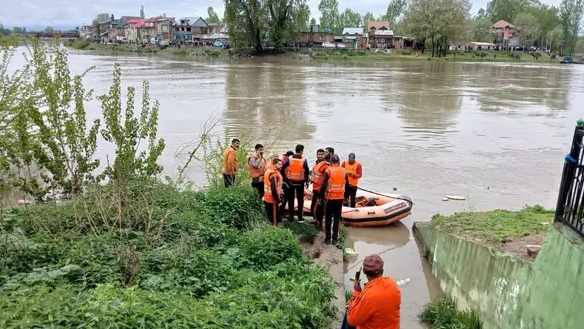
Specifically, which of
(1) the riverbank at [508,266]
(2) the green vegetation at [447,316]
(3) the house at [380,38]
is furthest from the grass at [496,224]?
(3) the house at [380,38]

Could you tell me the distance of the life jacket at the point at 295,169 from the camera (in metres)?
9.53

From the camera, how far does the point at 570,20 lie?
10388 centimetres

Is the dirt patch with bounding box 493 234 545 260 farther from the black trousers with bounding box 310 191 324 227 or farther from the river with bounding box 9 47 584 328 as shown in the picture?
the black trousers with bounding box 310 191 324 227

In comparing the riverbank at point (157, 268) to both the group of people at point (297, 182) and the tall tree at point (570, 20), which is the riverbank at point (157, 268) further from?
the tall tree at point (570, 20)

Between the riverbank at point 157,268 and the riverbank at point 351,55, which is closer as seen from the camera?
the riverbank at point 157,268

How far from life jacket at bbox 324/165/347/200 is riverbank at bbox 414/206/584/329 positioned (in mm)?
2003

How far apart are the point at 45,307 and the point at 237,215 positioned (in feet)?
16.0

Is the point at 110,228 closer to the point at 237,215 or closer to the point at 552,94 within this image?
the point at 237,215

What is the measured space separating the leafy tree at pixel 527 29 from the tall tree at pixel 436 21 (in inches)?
1294

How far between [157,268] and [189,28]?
11594cm

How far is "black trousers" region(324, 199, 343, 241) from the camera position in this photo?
8.97m

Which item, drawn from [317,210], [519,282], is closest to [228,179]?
[317,210]

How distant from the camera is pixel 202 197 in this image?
915 cm

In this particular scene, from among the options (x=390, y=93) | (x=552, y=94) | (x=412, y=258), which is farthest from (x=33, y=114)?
(x=552, y=94)
